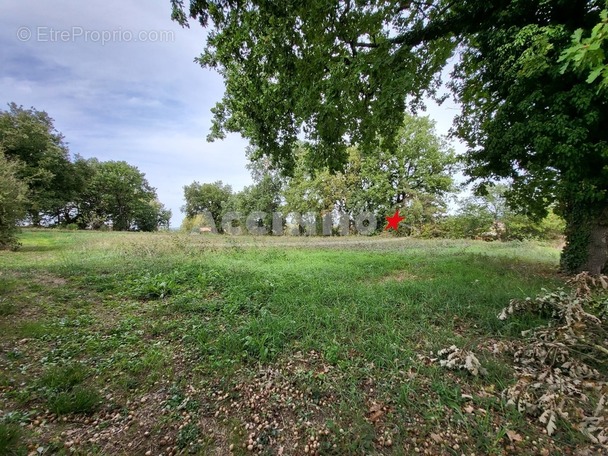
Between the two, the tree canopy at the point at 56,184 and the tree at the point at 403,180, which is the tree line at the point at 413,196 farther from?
the tree canopy at the point at 56,184

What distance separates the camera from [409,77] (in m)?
4.32

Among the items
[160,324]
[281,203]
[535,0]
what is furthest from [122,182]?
[535,0]

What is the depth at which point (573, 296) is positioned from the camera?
3008 mm

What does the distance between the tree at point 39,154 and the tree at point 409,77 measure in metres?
24.7

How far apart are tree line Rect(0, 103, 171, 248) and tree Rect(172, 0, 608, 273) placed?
36.5 feet

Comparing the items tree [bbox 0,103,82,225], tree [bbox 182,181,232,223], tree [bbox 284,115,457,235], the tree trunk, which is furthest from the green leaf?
tree [bbox 182,181,232,223]

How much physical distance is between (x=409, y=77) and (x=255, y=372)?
5.06 m

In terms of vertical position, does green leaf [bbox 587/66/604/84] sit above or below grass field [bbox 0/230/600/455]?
above

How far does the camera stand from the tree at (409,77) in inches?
184

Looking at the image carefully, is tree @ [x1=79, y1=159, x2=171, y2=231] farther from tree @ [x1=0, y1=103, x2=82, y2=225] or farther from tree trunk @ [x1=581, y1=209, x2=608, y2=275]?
tree trunk @ [x1=581, y1=209, x2=608, y2=275]

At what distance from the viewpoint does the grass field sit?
77.8 inches

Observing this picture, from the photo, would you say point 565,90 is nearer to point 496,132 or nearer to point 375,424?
point 496,132

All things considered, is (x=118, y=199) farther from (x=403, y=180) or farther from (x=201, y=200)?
(x=403, y=180)

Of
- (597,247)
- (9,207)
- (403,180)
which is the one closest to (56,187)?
(9,207)
